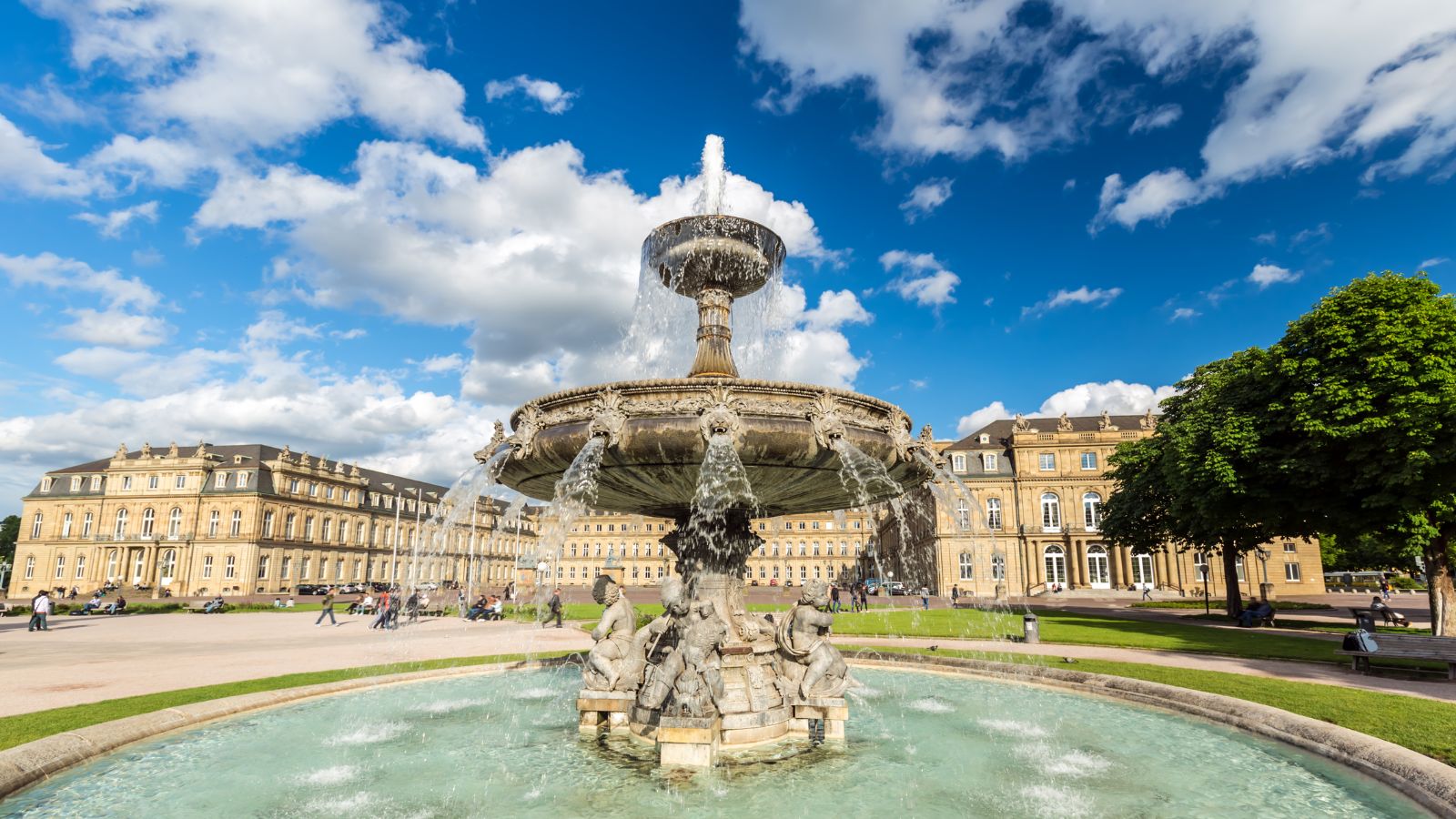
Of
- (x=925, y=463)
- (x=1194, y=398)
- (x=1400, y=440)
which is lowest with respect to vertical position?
(x=925, y=463)

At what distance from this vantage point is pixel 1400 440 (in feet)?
60.9

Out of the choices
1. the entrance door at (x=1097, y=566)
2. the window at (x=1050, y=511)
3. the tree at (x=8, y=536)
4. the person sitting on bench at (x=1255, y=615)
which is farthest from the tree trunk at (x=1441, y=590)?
the tree at (x=8, y=536)

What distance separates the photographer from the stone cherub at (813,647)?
26.7 feet

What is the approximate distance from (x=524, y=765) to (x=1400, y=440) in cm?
2290

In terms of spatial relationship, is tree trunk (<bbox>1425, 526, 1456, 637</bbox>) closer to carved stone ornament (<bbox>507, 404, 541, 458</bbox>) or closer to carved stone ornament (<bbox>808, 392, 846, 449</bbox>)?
carved stone ornament (<bbox>808, 392, 846, 449</bbox>)

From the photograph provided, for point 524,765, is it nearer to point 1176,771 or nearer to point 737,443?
point 737,443

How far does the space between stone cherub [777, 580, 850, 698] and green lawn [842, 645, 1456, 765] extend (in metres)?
5.58

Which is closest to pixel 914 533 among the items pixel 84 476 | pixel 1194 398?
pixel 1194 398

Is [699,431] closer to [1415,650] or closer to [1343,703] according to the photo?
[1343,703]

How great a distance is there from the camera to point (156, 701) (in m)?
10.0

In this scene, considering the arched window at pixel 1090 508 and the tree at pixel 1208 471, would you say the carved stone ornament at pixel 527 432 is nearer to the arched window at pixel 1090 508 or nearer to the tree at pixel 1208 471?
the tree at pixel 1208 471

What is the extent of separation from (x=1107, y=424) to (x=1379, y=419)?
47160mm

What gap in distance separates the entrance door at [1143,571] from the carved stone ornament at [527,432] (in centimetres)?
6240

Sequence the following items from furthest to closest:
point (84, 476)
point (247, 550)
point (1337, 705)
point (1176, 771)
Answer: point (84, 476) → point (247, 550) → point (1337, 705) → point (1176, 771)
